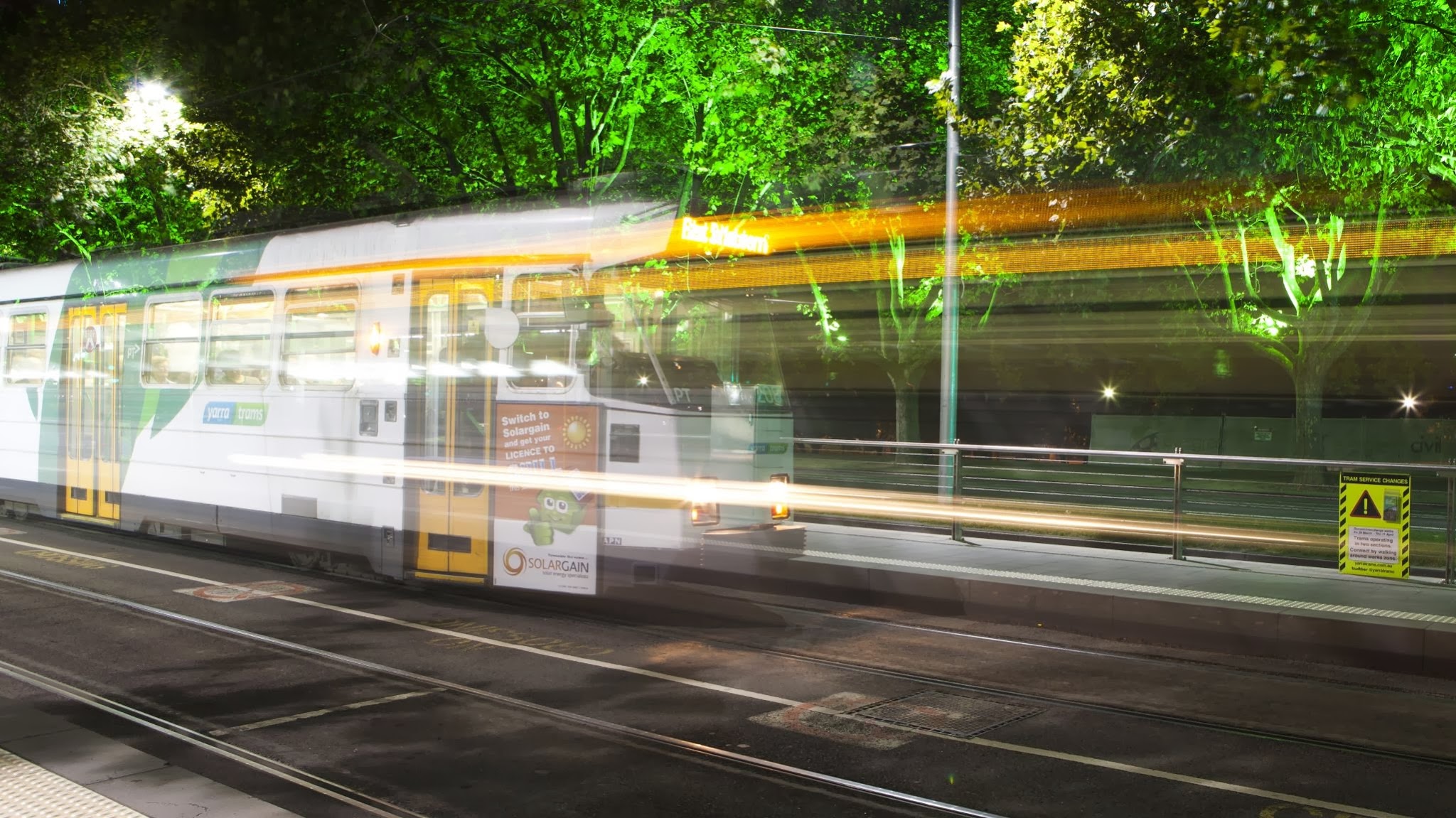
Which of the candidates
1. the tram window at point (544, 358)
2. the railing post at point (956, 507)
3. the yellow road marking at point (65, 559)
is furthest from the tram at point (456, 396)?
the railing post at point (956, 507)

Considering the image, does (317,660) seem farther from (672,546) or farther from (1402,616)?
(1402,616)

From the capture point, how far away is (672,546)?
368 inches

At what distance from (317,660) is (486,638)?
1243mm

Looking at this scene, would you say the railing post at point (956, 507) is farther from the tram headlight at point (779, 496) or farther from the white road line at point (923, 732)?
the white road line at point (923, 732)

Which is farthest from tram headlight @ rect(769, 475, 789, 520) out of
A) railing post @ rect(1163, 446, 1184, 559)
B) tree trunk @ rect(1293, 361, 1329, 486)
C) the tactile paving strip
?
tree trunk @ rect(1293, 361, 1329, 486)

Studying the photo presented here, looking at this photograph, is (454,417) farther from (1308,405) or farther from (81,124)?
(1308,405)

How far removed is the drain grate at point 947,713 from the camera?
6.70 metres

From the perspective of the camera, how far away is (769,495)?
34.1 ft

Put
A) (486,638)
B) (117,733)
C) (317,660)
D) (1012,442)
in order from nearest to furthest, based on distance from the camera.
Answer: (117,733), (317,660), (486,638), (1012,442)

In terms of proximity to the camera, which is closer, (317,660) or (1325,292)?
(317,660)

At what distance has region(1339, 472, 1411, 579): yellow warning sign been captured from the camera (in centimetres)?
1049

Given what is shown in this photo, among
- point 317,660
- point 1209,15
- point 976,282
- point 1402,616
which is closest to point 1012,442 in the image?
point 976,282

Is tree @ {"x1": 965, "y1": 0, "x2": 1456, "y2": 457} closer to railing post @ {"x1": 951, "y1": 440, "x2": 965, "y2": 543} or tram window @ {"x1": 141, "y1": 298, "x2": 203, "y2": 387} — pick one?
railing post @ {"x1": 951, "y1": 440, "x2": 965, "y2": 543}

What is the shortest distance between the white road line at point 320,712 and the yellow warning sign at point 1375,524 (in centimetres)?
795
